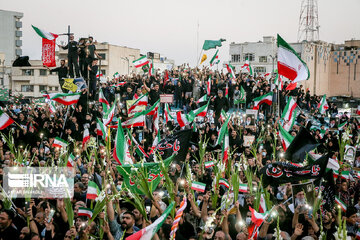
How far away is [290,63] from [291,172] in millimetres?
4171

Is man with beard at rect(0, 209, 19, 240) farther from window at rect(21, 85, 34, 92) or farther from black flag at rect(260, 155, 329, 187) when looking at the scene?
window at rect(21, 85, 34, 92)

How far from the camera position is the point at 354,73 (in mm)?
51625

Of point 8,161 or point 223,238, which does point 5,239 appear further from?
point 8,161

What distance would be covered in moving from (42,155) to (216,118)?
660cm

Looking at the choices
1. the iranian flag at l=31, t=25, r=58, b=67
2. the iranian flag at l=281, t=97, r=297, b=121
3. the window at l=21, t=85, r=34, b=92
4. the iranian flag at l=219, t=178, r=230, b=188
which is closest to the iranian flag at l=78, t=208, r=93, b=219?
the iranian flag at l=219, t=178, r=230, b=188

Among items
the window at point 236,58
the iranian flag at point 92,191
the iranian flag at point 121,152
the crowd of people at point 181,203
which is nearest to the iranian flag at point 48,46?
the crowd of people at point 181,203

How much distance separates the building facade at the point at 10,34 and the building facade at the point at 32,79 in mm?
11585

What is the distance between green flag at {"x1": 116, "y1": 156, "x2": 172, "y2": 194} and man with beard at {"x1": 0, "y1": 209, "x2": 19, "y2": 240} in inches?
68.5

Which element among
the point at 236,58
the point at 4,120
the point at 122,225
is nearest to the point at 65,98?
the point at 4,120

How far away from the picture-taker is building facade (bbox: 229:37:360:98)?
168 feet

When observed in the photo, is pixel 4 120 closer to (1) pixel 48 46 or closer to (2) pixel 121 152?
(2) pixel 121 152

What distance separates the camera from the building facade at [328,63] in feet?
168

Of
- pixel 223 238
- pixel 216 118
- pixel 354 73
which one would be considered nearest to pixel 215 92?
pixel 216 118

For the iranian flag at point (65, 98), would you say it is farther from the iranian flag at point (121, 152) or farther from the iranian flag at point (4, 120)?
the iranian flag at point (121, 152)
